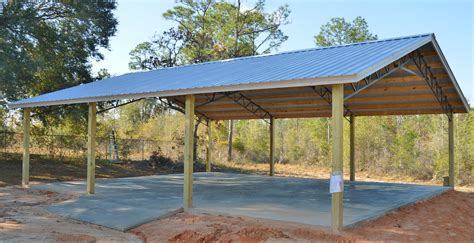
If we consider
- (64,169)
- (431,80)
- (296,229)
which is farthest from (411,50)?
(64,169)

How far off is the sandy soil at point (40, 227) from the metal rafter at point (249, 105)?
684 cm

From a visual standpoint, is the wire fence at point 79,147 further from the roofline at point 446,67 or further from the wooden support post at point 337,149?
the wooden support post at point 337,149

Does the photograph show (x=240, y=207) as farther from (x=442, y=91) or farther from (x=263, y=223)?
(x=442, y=91)

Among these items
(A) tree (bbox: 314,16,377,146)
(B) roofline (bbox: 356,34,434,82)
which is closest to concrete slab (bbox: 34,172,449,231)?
(B) roofline (bbox: 356,34,434,82)

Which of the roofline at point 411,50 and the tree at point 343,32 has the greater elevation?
the tree at point 343,32

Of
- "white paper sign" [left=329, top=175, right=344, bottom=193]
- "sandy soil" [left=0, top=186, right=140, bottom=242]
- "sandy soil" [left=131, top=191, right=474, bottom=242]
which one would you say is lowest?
"sandy soil" [left=0, top=186, right=140, bottom=242]

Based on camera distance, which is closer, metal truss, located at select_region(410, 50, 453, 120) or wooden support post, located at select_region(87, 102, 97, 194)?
metal truss, located at select_region(410, 50, 453, 120)

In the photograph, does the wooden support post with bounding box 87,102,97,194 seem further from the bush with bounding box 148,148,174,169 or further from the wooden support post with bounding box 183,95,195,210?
the bush with bounding box 148,148,174,169

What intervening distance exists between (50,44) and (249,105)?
7.62 m

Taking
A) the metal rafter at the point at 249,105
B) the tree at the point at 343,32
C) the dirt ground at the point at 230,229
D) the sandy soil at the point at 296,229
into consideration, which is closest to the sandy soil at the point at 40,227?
the dirt ground at the point at 230,229

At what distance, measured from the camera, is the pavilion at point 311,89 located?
6.18 meters

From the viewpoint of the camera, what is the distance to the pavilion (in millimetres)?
6184

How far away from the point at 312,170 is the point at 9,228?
18.1 m

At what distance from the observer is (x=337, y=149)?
5934 mm
